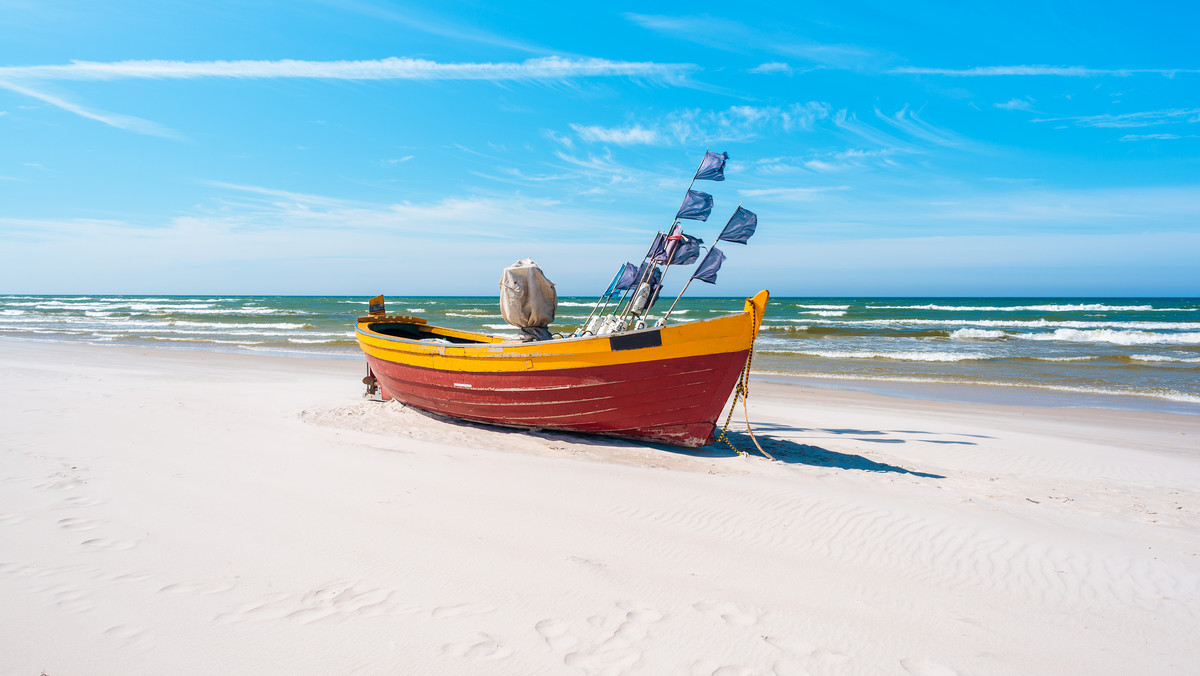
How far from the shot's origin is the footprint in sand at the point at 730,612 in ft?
10.3

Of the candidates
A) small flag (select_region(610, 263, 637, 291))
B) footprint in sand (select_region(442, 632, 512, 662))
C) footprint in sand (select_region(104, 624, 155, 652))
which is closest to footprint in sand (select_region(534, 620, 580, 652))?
footprint in sand (select_region(442, 632, 512, 662))

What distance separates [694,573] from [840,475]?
315cm

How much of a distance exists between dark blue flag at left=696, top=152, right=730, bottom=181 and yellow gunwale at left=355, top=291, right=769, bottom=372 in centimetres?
226

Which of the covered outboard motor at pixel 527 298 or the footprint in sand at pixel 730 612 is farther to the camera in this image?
the covered outboard motor at pixel 527 298

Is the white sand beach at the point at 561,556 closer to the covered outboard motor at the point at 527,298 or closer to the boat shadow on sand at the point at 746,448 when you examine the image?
the boat shadow on sand at the point at 746,448

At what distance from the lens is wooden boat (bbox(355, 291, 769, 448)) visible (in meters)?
6.51

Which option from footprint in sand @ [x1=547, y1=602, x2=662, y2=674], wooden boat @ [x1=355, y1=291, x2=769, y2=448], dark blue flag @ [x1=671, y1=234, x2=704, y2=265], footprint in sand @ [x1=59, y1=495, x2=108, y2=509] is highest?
dark blue flag @ [x1=671, y1=234, x2=704, y2=265]

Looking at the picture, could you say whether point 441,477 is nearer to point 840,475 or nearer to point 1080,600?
point 840,475

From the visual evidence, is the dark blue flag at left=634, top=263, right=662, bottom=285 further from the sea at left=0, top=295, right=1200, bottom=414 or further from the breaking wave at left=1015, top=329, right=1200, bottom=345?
the breaking wave at left=1015, top=329, right=1200, bottom=345

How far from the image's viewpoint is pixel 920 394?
13289mm

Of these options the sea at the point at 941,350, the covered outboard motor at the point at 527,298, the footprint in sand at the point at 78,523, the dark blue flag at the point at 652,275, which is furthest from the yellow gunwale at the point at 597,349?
the sea at the point at 941,350

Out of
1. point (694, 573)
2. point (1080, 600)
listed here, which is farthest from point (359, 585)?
Result: point (1080, 600)

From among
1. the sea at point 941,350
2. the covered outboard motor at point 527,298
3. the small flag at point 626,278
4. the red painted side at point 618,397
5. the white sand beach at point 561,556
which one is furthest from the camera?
the sea at point 941,350

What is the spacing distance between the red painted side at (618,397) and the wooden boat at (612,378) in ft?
0.04
